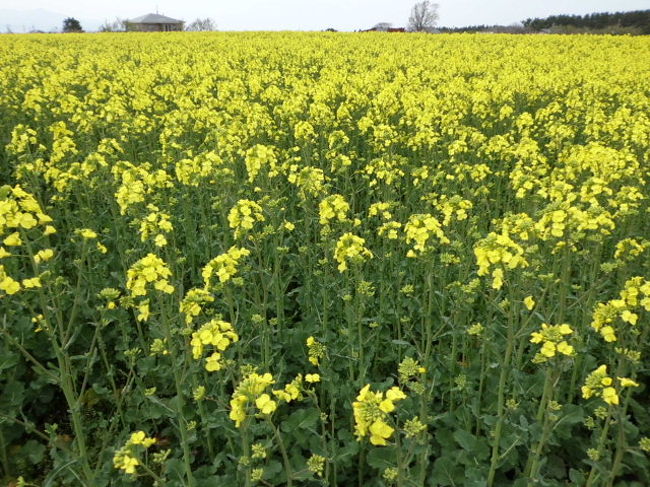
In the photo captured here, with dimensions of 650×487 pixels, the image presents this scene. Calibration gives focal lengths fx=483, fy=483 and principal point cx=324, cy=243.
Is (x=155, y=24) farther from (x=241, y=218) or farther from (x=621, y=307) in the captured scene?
(x=621, y=307)

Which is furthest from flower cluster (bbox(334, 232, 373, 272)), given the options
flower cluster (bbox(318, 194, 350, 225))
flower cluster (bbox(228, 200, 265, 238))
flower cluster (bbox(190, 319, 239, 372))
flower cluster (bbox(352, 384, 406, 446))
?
flower cluster (bbox(352, 384, 406, 446))

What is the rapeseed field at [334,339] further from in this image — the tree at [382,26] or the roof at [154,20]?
the roof at [154,20]

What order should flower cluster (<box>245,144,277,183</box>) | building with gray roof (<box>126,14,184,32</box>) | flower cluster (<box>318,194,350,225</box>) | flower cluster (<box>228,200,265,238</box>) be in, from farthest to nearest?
building with gray roof (<box>126,14,184,32</box>) < flower cluster (<box>245,144,277,183</box>) < flower cluster (<box>318,194,350,225</box>) < flower cluster (<box>228,200,265,238</box>)

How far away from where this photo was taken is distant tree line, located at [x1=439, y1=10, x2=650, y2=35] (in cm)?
4622

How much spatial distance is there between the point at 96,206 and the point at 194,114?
214 centimetres

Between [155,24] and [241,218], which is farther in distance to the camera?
[155,24]

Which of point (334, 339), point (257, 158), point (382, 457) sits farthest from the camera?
point (257, 158)

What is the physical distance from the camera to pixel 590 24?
177 ft

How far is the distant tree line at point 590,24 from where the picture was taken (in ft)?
152

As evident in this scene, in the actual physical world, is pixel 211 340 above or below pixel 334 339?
above

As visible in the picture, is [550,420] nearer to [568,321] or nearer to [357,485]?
[357,485]

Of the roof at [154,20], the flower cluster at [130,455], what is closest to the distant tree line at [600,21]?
the flower cluster at [130,455]

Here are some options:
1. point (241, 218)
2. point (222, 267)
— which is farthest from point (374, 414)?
point (241, 218)

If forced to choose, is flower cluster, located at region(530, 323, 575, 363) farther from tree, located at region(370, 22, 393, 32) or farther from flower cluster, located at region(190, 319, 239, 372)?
tree, located at region(370, 22, 393, 32)
